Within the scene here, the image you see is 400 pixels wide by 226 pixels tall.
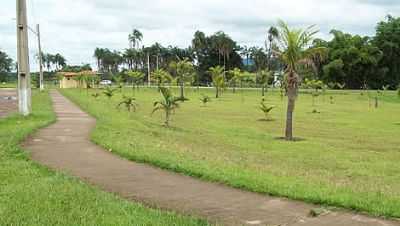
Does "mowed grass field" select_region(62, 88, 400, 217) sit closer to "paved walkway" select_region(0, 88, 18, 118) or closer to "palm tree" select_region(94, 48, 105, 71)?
"paved walkway" select_region(0, 88, 18, 118)

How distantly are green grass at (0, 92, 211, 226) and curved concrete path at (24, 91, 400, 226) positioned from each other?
0.44 m

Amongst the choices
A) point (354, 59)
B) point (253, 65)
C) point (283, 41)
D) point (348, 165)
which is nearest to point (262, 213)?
point (348, 165)

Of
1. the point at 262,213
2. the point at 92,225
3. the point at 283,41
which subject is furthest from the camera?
the point at 283,41

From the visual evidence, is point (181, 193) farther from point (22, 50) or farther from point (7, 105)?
point (7, 105)

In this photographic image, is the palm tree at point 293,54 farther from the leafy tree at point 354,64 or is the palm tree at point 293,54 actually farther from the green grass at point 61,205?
the leafy tree at point 354,64

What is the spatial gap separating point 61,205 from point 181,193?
1.82m

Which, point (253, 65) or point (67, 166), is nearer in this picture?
point (67, 166)

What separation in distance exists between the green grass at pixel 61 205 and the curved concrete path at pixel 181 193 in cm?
44

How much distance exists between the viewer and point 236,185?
868cm

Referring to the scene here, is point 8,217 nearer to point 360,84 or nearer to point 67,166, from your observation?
point 67,166

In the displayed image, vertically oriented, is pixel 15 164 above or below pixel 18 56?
below

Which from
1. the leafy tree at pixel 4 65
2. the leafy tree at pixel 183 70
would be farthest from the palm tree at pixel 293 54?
the leafy tree at pixel 4 65

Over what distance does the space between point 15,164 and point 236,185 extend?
13.6ft

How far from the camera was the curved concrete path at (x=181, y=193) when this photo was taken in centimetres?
669
